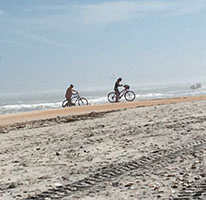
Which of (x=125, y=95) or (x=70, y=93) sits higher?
(x=70, y=93)

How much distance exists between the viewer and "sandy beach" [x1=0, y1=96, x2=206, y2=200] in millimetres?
6629

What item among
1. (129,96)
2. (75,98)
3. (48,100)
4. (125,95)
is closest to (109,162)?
(75,98)

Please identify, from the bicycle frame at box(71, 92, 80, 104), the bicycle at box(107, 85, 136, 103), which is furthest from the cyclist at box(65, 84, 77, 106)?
the bicycle at box(107, 85, 136, 103)

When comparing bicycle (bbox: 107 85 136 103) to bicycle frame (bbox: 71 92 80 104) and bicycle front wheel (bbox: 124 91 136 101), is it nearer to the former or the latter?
bicycle front wheel (bbox: 124 91 136 101)

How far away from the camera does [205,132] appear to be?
1132 cm

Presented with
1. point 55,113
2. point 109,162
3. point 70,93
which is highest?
point 70,93

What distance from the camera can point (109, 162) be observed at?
8.50 m

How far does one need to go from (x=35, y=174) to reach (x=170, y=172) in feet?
7.03

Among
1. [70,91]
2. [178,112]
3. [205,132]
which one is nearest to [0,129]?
[178,112]

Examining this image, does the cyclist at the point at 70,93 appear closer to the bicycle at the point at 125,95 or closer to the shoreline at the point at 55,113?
the bicycle at the point at 125,95

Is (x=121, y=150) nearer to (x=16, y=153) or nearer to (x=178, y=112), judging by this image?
(x=16, y=153)

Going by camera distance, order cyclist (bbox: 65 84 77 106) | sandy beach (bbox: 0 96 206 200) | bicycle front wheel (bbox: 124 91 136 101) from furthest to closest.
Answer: bicycle front wheel (bbox: 124 91 136 101) < cyclist (bbox: 65 84 77 106) < sandy beach (bbox: 0 96 206 200)

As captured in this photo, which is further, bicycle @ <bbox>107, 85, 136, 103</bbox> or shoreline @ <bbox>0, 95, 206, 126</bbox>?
bicycle @ <bbox>107, 85, 136, 103</bbox>

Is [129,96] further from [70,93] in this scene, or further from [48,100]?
[48,100]
